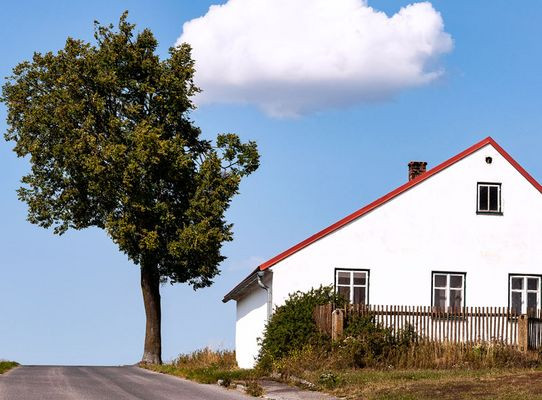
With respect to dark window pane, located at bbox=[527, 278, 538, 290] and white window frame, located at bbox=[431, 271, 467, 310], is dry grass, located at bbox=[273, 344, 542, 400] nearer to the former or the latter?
white window frame, located at bbox=[431, 271, 467, 310]

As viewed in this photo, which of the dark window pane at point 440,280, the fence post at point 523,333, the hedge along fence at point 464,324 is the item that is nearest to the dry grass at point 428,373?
the fence post at point 523,333

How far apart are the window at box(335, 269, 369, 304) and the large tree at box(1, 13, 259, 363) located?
7.45m

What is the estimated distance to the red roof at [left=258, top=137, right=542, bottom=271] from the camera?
109 ft

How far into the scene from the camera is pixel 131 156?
39781 mm

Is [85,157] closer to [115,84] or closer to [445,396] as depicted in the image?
[115,84]

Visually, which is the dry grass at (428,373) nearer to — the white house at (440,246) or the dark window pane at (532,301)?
the dark window pane at (532,301)

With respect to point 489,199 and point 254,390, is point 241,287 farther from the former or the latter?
point 254,390

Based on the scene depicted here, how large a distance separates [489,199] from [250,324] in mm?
9966

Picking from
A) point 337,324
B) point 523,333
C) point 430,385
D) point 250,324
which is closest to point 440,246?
point 523,333

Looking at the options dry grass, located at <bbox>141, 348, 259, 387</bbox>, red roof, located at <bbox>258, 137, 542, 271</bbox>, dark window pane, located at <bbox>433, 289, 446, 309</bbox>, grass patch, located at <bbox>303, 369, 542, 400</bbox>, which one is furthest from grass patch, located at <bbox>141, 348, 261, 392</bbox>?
dark window pane, located at <bbox>433, 289, 446, 309</bbox>

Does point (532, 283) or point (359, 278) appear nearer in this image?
point (359, 278)

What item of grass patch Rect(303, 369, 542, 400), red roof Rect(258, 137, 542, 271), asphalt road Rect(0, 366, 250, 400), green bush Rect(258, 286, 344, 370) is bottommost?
asphalt road Rect(0, 366, 250, 400)

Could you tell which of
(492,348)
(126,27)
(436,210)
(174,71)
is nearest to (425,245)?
(436,210)

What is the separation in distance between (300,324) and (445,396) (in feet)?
35.5
